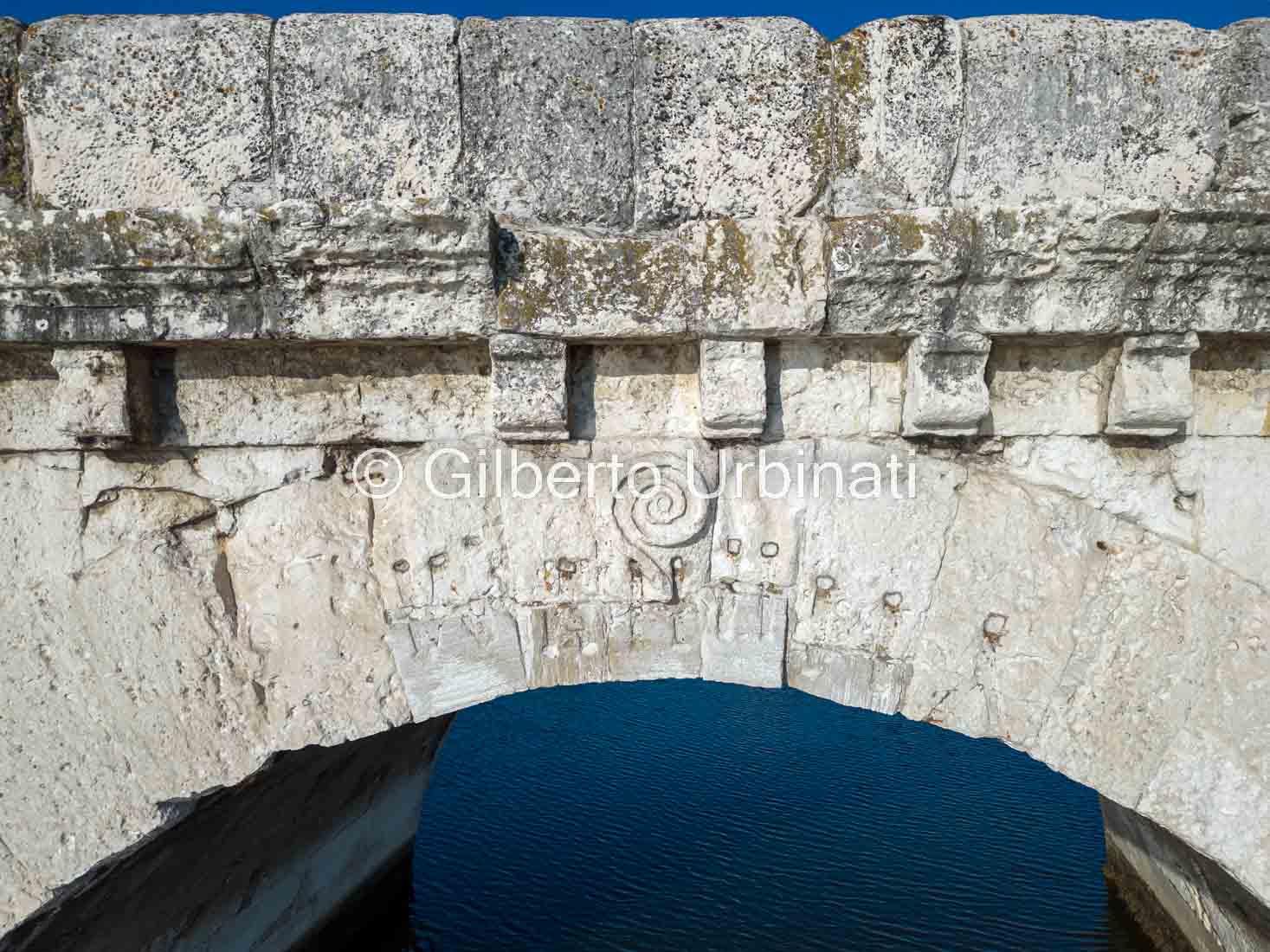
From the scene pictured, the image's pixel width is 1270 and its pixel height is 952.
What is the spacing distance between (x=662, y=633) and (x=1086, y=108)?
1644 mm

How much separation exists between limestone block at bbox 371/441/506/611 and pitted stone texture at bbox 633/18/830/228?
0.76 meters

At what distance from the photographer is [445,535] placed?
232 centimetres

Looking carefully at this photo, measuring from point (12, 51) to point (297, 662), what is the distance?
161 centimetres

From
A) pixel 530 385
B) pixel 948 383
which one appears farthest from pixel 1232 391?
pixel 530 385

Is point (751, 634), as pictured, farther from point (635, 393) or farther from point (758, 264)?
point (758, 264)

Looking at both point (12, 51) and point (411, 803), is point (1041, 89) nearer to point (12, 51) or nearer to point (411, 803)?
point (12, 51)

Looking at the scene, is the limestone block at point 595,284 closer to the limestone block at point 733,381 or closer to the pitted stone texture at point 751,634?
the limestone block at point 733,381

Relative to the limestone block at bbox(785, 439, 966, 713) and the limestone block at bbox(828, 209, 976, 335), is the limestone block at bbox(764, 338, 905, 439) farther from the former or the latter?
the limestone block at bbox(828, 209, 976, 335)

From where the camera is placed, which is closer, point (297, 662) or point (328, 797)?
point (297, 662)

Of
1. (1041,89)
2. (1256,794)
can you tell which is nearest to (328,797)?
(1256,794)

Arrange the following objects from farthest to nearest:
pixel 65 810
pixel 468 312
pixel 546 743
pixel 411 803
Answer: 1. pixel 546 743
2. pixel 411 803
3. pixel 65 810
4. pixel 468 312

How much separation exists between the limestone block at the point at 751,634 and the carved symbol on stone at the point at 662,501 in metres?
0.20

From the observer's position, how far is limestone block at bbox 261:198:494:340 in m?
1.98

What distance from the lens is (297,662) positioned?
2322 mm
